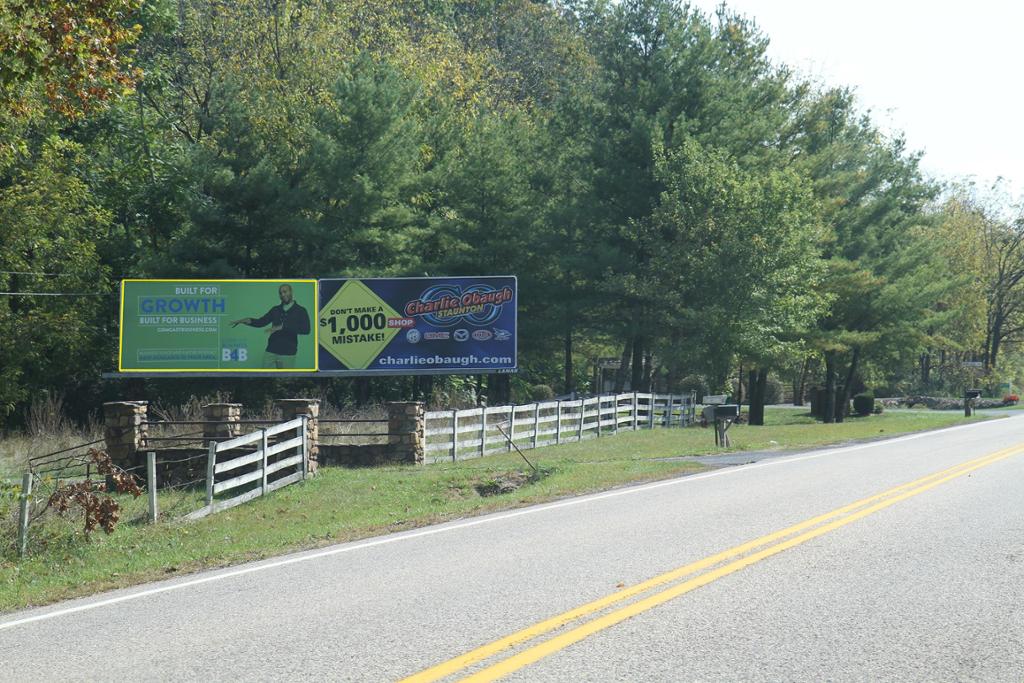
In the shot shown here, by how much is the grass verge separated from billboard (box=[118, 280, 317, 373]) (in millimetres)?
10815

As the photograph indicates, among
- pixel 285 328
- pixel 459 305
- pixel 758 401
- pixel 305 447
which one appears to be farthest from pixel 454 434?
pixel 758 401

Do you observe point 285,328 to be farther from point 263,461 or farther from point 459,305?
point 263,461

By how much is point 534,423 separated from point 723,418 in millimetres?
5041

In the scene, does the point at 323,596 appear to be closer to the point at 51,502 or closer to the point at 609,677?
the point at 609,677

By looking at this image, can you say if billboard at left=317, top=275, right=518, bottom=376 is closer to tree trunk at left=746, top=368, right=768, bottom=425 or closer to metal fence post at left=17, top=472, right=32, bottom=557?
tree trunk at left=746, top=368, right=768, bottom=425

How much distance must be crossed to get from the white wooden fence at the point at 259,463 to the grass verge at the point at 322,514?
24 cm

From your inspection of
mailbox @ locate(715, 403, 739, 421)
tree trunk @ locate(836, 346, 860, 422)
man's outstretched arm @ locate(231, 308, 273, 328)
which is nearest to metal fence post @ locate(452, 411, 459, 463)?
mailbox @ locate(715, 403, 739, 421)

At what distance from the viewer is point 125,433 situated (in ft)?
71.2

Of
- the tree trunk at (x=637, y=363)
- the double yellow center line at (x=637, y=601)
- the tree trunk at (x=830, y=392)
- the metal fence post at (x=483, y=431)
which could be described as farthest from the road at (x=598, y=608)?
the tree trunk at (x=830, y=392)

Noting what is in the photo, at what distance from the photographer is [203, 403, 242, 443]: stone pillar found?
70.1 ft

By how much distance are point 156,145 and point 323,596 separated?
39.8 metres

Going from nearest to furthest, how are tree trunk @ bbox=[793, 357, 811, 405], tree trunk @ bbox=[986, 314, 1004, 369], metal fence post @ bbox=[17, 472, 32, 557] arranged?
metal fence post @ bbox=[17, 472, 32, 557] < tree trunk @ bbox=[793, 357, 811, 405] < tree trunk @ bbox=[986, 314, 1004, 369]

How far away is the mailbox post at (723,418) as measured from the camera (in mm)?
26255

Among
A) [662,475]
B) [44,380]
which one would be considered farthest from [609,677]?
[44,380]
